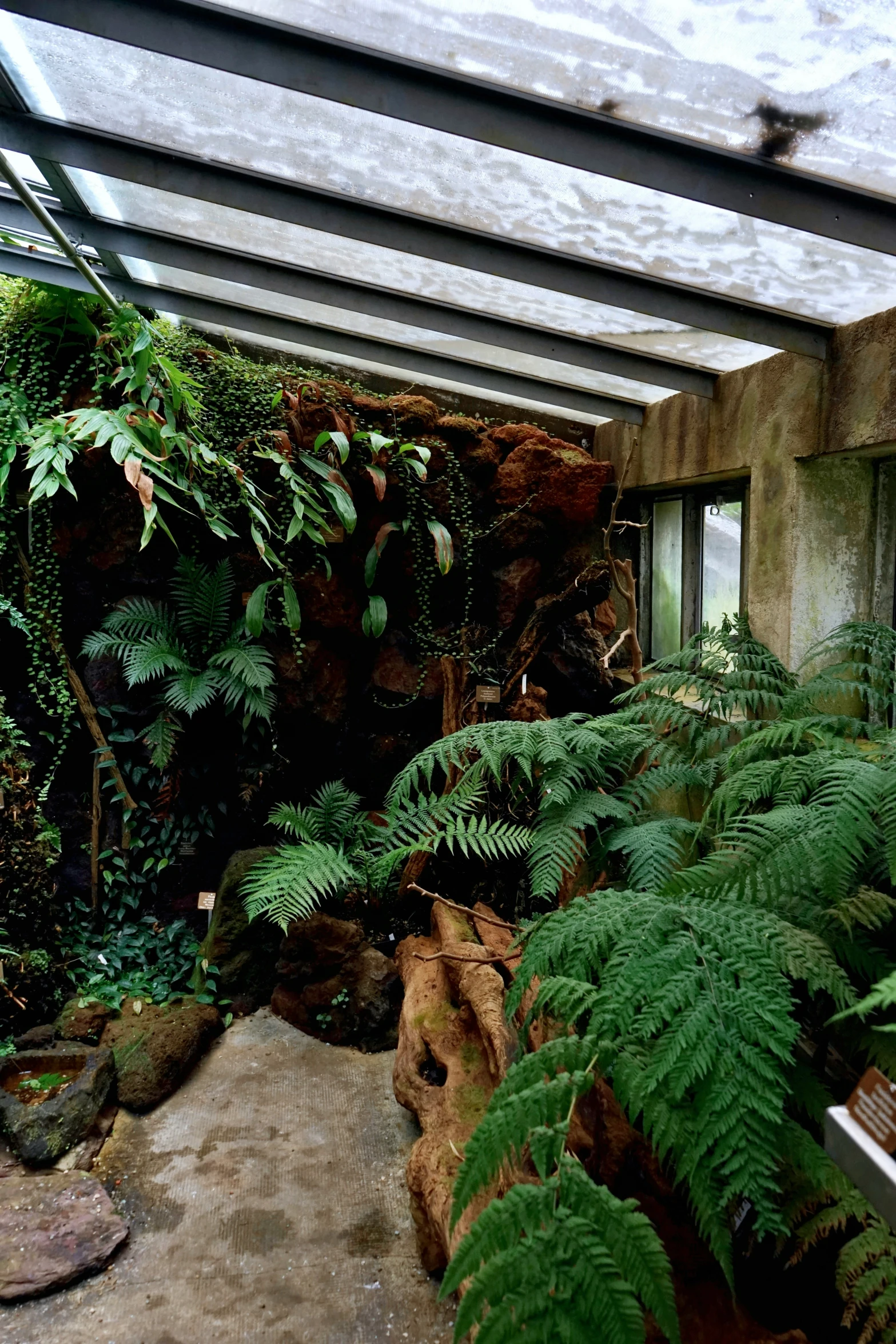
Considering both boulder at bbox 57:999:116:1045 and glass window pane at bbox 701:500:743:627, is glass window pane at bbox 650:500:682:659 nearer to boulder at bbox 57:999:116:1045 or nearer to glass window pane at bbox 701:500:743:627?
glass window pane at bbox 701:500:743:627

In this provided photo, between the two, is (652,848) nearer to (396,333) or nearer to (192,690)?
(192,690)

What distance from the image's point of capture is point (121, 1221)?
8.59 ft

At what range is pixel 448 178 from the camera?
8.59ft

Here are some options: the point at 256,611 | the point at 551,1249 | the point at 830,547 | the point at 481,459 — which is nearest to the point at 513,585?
the point at 481,459

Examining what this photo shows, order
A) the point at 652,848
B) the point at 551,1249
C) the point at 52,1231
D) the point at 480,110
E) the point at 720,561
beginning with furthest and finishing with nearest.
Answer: the point at 720,561
the point at 52,1231
the point at 652,848
the point at 480,110
the point at 551,1249

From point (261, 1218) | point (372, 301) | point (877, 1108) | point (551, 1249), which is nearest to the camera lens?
point (877, 1108)

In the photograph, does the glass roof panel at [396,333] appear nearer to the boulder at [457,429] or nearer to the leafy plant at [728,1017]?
the boulder at [457,429]

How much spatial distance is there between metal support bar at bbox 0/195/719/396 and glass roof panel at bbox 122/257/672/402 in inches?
10.2

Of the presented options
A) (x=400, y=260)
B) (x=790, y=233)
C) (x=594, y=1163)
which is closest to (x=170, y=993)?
(x=594, y=1163)

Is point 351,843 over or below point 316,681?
below

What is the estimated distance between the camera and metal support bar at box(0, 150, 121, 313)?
2.59 metres

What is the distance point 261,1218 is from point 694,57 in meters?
3.52

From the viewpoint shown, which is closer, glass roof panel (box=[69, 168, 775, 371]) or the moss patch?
the moss patch

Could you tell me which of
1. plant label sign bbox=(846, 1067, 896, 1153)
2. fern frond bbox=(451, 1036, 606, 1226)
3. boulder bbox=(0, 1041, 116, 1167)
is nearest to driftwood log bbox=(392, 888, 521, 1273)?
fern frond bbox=(451, 1036, 606, 1226)
